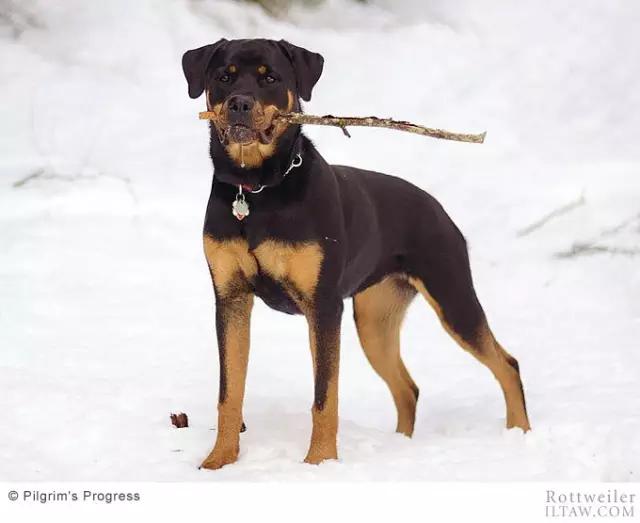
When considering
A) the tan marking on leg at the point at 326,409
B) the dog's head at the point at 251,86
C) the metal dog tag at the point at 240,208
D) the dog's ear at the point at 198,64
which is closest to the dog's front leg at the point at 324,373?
the tan marking on leg at the point at 326,409

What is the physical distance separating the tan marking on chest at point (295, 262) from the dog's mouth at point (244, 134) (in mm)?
365

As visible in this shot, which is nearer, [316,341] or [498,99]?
[316,341]

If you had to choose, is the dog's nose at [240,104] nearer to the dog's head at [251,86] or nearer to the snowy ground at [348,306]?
the dog's head at [251,86]

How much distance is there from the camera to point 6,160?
7.56 meters

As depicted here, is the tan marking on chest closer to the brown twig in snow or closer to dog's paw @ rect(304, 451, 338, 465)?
dog's paw @ rect(304, 451, 338, 465)

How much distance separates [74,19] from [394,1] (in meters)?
2.48

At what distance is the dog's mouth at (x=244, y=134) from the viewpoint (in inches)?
141

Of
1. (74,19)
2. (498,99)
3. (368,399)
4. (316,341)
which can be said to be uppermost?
(74,19)

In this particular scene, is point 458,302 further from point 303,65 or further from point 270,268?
point 303,65

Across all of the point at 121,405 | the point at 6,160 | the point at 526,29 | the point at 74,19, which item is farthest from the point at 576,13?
the point at 121,405

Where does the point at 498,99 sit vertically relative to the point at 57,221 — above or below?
above

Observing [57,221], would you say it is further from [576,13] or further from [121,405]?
[576,13]

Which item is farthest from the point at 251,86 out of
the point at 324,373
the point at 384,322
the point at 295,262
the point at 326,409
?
the point at 384,322

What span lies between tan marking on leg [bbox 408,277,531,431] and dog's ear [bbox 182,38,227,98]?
1.22 m
